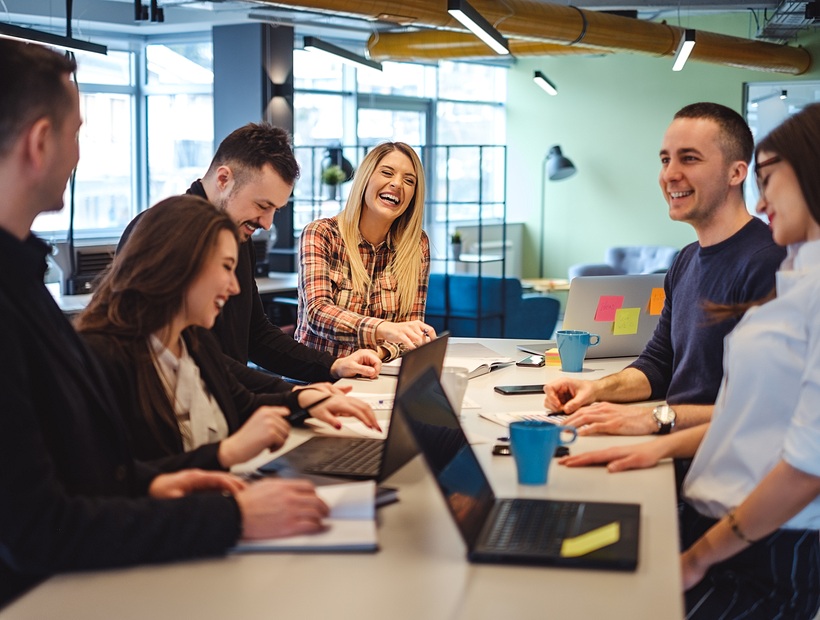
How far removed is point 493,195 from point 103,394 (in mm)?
11726

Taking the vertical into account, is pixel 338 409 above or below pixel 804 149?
below

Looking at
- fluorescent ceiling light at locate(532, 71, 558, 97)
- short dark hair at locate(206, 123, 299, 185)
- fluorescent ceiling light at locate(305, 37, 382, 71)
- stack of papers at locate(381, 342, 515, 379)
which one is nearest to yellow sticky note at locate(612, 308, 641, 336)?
stack of papers at locate(381, 342, 515, 379)

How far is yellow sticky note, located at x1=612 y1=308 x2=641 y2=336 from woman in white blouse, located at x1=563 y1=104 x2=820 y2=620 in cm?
136

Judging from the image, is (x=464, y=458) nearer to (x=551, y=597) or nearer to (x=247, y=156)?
(x=551, y=597)

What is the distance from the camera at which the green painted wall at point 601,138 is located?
1160 centimetres

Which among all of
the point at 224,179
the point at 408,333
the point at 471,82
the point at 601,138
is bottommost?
the point at 408,333

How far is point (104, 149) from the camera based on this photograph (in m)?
10.3

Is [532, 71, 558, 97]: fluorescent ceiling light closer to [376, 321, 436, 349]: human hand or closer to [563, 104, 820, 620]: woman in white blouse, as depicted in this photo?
[376, 321, 436, 349]: human hand

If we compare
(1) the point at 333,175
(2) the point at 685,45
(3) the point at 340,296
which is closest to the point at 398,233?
(3) the point at 340,296

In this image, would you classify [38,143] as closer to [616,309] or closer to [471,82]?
[616,309]

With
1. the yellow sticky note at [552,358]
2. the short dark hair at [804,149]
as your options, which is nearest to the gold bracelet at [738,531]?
the short dark hair at [804,149]

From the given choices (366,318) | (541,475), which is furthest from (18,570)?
(366,318)

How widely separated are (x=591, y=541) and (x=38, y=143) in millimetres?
1034

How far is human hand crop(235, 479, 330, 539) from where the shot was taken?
1.55 meters
